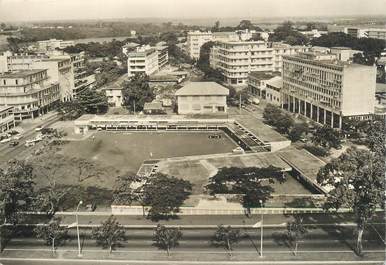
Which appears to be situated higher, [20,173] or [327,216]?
[20,173]

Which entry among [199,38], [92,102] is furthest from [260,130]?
[199,38]

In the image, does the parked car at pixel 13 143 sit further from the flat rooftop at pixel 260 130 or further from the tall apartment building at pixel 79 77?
the tall apartment building at pixel 79 77

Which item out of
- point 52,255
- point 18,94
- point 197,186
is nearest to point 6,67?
point 18,94

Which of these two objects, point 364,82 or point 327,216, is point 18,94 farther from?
point 327,216

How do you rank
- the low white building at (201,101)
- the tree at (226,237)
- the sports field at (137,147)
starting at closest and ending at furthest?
the tree at (226,237) → the sports field at (137,147) → the low white building at (201,101)

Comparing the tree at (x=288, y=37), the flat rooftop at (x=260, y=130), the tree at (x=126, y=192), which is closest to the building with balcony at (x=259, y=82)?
the flat rooftop at (x=260, y=130)

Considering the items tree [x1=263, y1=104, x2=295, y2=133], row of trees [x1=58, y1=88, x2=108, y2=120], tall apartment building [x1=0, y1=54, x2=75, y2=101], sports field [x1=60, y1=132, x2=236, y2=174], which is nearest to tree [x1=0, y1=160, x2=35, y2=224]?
sports field [x1=60, y1=132, x2=236, y2=174]

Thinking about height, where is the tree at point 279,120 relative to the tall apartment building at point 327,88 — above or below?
below
